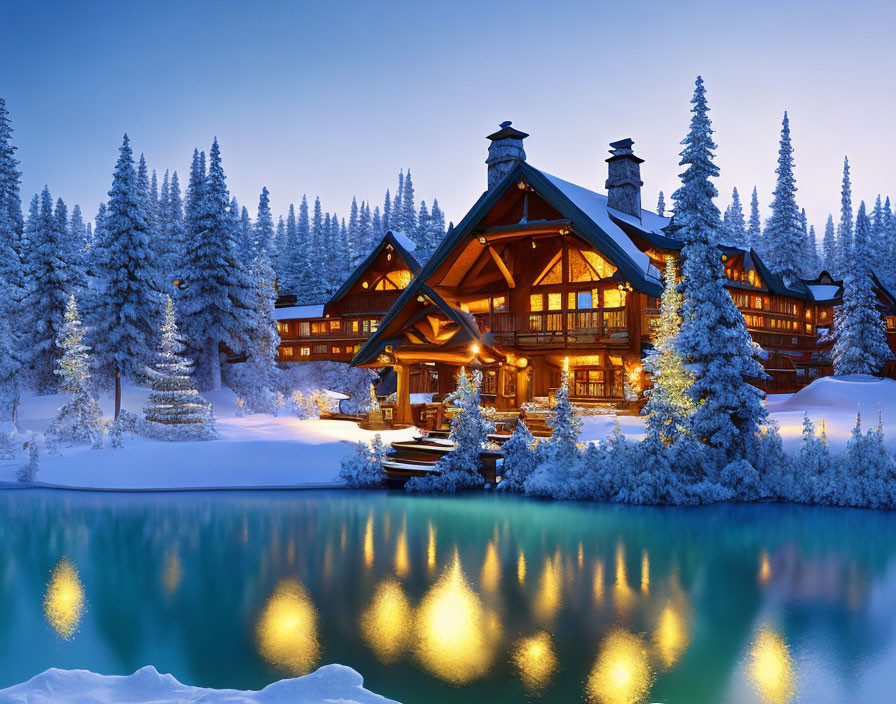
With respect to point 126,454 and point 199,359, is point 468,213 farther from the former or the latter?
point 199,359

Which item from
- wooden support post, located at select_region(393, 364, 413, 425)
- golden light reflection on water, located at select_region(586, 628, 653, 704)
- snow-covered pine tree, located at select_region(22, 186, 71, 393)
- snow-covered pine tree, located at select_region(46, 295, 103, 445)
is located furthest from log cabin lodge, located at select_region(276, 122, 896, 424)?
snow-covered pine tree, located at select_region(22, 186, 71, 393)

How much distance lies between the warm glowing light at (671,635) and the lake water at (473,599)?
0.04 m

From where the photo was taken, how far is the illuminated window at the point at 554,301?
1217 inches

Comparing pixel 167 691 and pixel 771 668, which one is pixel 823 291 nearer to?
pixel 771 668

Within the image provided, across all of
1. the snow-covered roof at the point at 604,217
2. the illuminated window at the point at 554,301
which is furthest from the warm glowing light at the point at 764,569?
the illuminated window at the point at 554,301

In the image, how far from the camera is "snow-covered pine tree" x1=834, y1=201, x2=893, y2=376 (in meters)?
39.3

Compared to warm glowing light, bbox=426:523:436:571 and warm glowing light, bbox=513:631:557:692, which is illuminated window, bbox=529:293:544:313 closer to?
warm glowing light, bbox=426:523:436:571

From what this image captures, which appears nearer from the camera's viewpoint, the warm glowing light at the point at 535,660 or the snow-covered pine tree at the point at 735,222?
the warm glowing light at the point at 535,660

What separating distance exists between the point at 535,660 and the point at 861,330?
3809 centimetres

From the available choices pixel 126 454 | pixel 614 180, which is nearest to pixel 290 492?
pixel 126 454

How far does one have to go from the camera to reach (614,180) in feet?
111

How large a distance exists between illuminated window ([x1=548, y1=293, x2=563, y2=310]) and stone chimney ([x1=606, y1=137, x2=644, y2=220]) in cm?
575

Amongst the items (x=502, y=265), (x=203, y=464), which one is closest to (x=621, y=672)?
(x=203, y=464)

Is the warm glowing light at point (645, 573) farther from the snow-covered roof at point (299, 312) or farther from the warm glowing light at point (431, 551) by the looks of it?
the snow-covered roof at point (299, 312)
